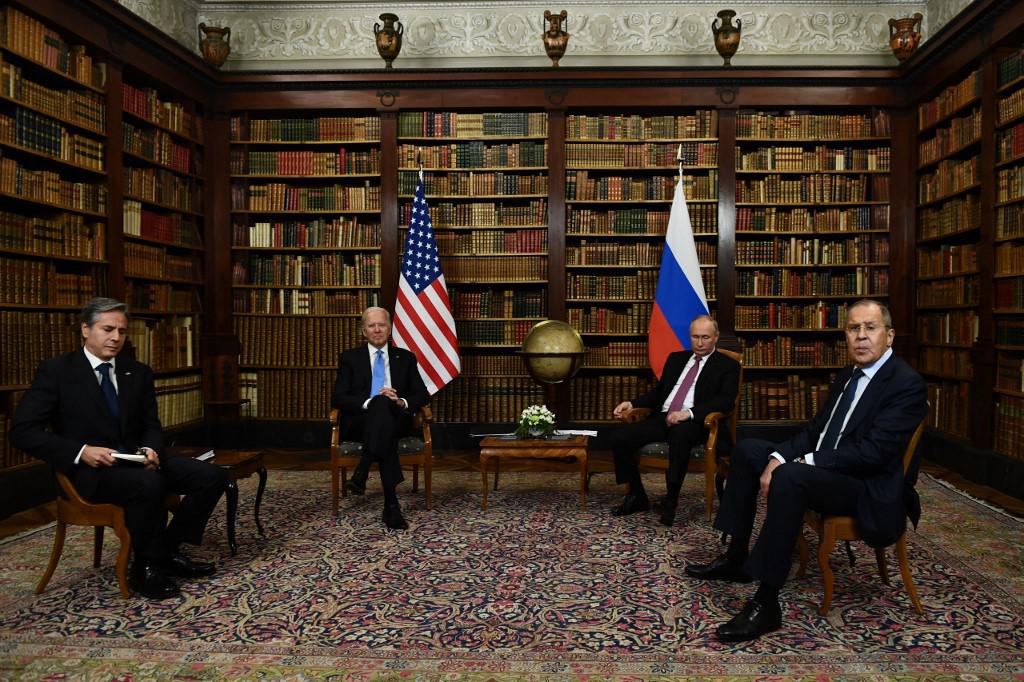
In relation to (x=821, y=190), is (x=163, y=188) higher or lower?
lower

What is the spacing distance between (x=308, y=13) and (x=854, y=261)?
19.8 ft

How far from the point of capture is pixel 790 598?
→ 337 centimetres

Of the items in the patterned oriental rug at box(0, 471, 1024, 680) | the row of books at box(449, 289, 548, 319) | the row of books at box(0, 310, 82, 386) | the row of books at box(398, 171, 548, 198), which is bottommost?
the patterned oriental rug at box(0, 471, 1024, 680)

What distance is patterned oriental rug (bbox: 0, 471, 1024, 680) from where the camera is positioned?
8.96 feet

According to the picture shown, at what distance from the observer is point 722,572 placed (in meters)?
3.59

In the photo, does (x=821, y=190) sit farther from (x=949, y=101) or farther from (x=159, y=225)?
(x=159, y=225)

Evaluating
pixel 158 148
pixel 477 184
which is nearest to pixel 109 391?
pixel 158 148

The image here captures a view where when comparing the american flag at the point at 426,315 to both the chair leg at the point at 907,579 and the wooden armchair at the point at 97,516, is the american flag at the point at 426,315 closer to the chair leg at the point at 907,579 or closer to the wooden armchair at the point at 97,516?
the wooden armchair at the point at 97,516

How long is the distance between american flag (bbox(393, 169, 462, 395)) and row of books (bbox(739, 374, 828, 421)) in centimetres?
294

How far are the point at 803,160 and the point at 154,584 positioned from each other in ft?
21.7

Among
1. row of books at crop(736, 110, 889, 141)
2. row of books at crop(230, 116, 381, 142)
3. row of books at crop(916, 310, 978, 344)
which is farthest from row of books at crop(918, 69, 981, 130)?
row of books at crop(230, 116, 381, 142)

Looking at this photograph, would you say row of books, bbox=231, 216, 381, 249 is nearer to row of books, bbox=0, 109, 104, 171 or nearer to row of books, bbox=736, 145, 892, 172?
row of books, bbox=0, 109, 104, 171

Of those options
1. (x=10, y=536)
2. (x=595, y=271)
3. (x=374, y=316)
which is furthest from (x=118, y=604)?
(x=595, y=271)

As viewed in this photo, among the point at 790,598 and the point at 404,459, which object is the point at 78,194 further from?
the point at 790,598
